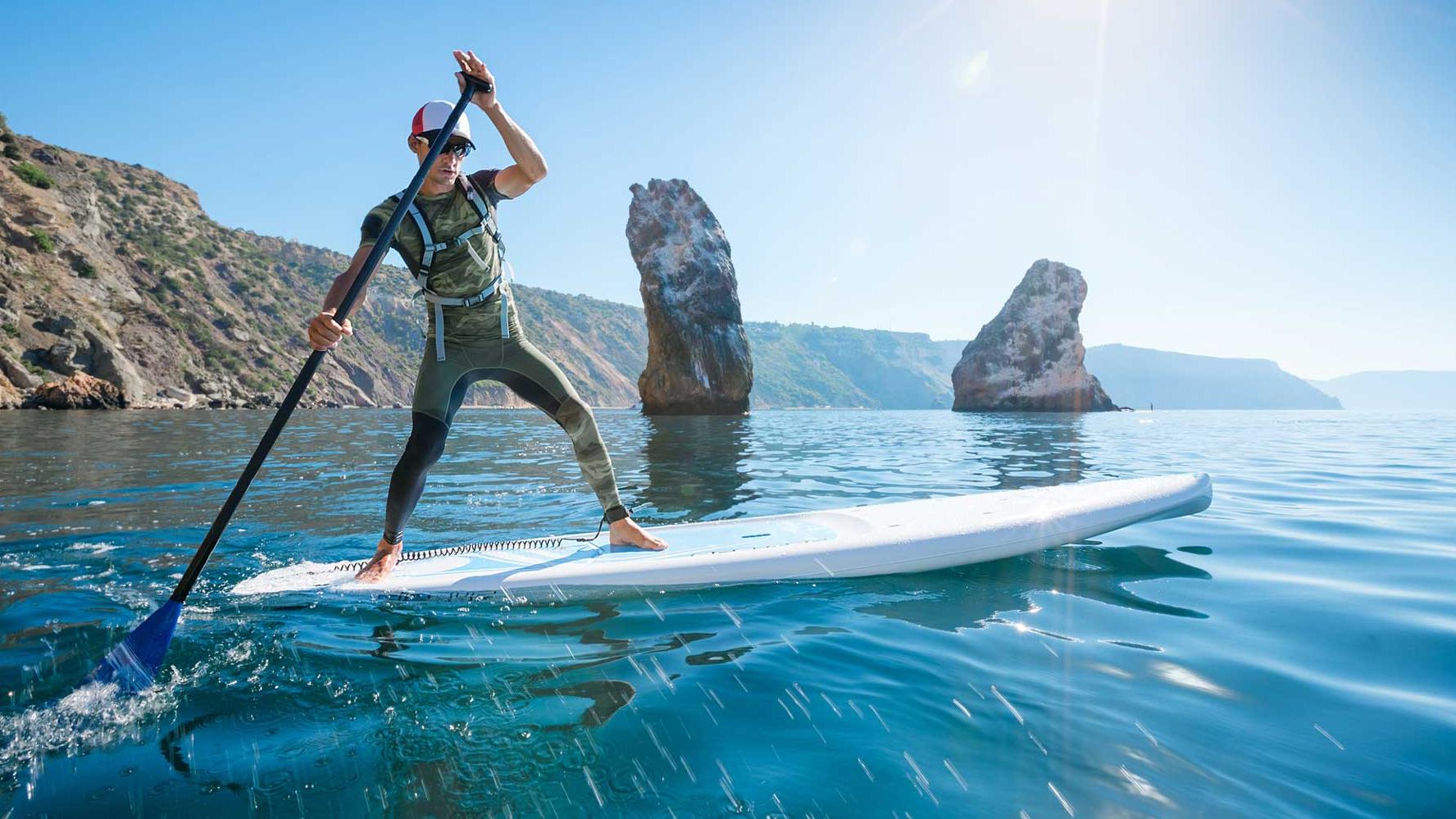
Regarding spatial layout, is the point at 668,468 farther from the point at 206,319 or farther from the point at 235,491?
the point at 206,319

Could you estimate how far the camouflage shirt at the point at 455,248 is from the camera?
3.90 metres

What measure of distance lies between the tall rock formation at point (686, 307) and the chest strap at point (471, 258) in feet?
127

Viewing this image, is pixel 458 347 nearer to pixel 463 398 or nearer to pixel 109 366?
pixel 463 398

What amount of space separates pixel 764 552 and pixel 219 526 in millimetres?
2952

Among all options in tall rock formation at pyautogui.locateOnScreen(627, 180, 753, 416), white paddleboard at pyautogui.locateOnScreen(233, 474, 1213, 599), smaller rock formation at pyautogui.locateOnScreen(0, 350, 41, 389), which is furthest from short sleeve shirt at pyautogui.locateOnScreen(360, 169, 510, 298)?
smaller rock formation at pyautogui.locateOnScreen(0, 350, 41, 389)

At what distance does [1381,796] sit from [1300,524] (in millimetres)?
5661

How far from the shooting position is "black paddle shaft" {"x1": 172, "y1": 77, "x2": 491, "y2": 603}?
10.4ft

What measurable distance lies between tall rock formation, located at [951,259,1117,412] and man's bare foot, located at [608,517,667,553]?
70.8 metres

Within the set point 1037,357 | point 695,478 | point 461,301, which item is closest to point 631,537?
point 461,301

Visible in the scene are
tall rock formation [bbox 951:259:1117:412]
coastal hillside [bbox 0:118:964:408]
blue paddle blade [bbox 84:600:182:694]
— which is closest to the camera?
blue paddle blade [bbox 84:600:182:694]

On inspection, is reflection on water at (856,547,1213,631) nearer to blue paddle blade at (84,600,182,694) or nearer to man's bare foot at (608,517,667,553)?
man's bare foot at (608,517,667,553)

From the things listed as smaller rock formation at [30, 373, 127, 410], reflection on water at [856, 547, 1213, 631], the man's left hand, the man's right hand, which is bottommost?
smaller rock formation at [30, 373, 127, 410]

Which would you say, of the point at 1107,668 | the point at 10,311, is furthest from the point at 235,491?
the point at 10,311

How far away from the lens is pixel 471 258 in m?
4.14
